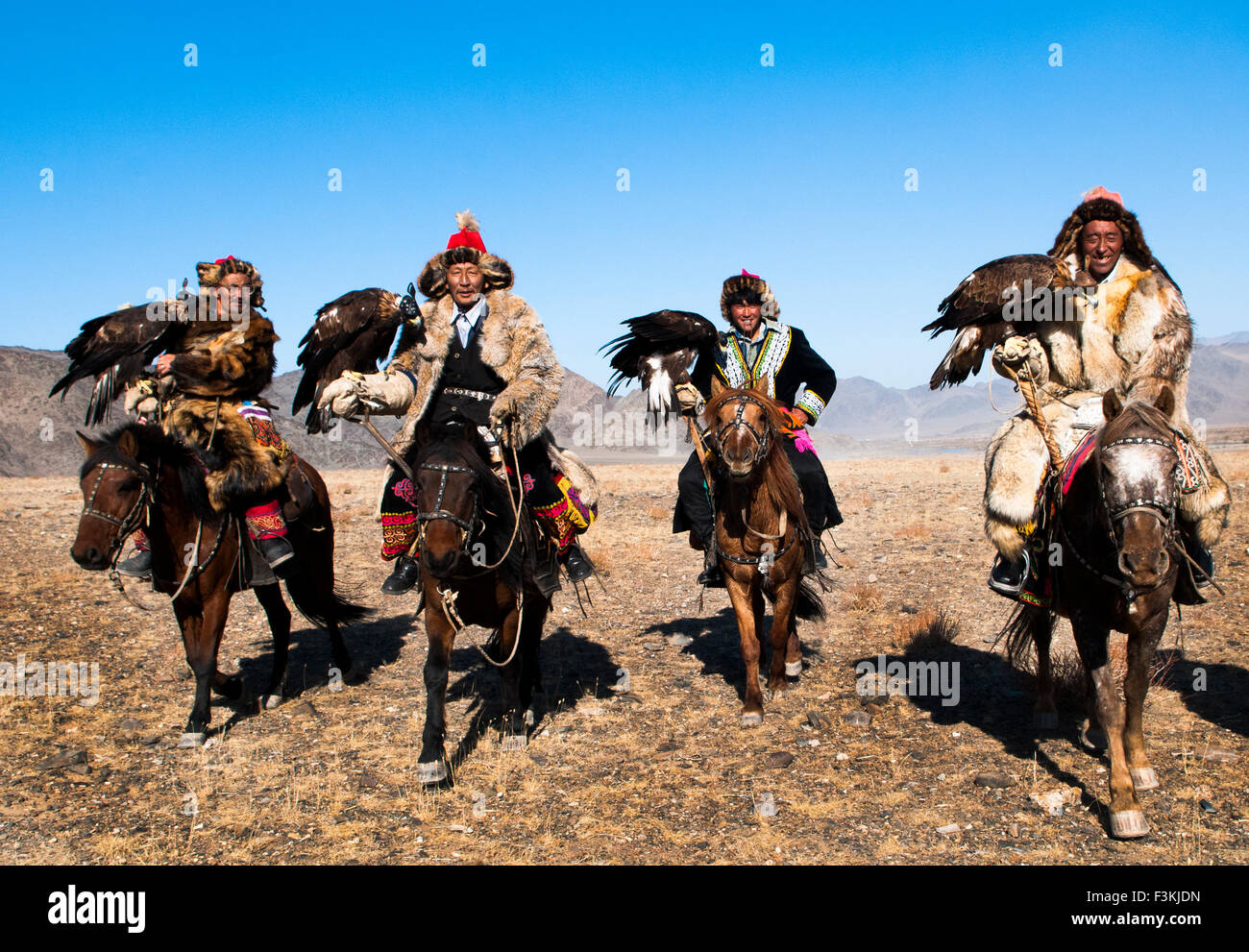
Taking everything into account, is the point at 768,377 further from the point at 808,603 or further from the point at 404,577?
the point at 404,577

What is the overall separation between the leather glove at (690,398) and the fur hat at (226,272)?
3.85 meters

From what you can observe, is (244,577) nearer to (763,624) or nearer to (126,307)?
(126,307)

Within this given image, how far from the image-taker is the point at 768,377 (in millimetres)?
7258

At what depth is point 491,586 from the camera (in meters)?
6.00

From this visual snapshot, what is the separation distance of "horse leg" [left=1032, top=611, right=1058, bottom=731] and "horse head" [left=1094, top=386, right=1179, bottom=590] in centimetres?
188

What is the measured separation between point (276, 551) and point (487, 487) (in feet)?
7.91

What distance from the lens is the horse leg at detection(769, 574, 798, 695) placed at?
6969 millimetres

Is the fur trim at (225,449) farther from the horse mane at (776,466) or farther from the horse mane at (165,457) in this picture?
the horse mane at (776,466)

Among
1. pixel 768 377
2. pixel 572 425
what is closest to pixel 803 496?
pixel 768 377

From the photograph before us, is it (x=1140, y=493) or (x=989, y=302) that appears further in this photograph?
(x=989, y=302)

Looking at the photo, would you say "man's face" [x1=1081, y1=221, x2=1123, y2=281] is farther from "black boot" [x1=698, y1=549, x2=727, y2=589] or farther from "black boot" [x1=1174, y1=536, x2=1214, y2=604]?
"black boot" [x1=698, y1=549, x2=727, y2=589]

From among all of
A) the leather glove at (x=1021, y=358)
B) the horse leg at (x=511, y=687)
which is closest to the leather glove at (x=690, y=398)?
the horse leg at (x=511, y=687)

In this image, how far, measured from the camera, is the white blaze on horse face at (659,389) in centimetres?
719
